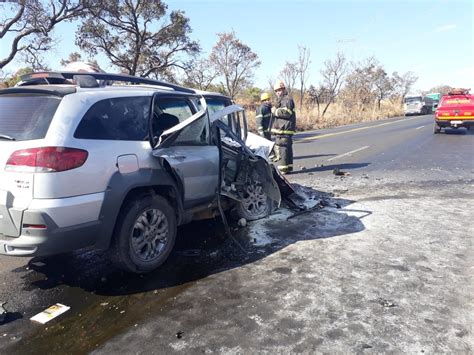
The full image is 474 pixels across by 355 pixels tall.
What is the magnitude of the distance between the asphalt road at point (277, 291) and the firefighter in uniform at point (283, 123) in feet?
10.8

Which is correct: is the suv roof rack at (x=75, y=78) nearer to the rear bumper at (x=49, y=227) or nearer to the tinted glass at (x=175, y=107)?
the tinted glass at (x=175, y=107)

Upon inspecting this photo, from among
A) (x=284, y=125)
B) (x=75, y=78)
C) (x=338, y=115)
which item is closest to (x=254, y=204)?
(x=75, y=78)

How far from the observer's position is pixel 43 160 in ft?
10.2

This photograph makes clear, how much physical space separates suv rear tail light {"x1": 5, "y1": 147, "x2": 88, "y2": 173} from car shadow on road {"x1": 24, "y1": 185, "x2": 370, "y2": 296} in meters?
1.25

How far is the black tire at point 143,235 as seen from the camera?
3699mm

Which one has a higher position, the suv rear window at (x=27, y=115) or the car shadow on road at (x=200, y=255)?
the suv rear window at (x=27, y=115)

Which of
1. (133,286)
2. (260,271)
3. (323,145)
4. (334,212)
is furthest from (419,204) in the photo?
(323,145)

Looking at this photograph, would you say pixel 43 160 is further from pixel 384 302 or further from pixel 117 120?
pixel 384 302

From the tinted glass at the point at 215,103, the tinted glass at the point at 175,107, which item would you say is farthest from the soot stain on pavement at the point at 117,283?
the tinted glass at the point at 215,103

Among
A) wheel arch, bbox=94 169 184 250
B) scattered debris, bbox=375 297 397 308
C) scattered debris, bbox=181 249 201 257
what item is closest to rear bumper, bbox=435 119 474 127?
scattered debris, bbox=181 249 201 257

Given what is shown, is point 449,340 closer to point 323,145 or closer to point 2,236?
point 2,236

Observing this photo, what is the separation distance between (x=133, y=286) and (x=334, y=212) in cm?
352

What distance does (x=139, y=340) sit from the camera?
289 centimetres

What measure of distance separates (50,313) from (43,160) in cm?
127
